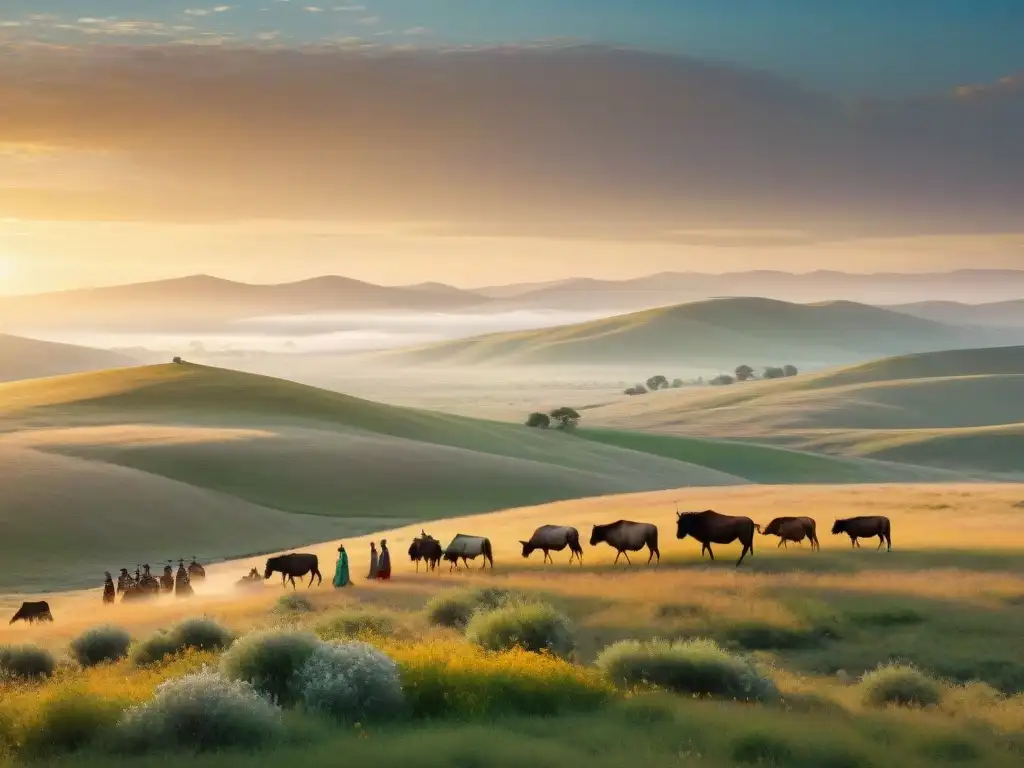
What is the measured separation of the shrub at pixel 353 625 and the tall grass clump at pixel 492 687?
5391 mm

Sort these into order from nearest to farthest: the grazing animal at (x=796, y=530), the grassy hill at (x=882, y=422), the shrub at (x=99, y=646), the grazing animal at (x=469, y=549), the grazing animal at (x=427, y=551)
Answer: the shrub at (x=99, y=646), the grazing animal at (x=796, y=530), the grazing animal at (x=469, y=549), the grazing animal at (x=427, y=551), the grassy hill at (x=882, y=422)

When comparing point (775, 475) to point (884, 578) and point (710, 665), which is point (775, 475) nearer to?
point (884, 578)

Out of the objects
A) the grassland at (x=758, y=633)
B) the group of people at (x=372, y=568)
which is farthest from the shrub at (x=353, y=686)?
the group of people at (x=372, y=568)

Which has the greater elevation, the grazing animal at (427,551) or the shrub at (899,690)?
the grazing animal at (427,551)

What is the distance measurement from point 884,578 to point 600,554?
10325 mm

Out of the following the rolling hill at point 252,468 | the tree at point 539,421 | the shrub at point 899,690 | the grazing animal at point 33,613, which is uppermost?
the tree at point 539,421

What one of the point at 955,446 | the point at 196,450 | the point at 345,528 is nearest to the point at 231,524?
the point at 345,528

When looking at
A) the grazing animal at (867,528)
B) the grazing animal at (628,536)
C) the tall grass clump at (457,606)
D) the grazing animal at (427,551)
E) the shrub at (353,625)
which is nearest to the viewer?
the shrub at (353,625)

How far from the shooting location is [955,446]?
134875 mm

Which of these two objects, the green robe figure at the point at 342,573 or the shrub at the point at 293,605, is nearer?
the shrub at the point at 293,605

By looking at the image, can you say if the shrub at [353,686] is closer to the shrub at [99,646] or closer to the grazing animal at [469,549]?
the shrub at [99,646]

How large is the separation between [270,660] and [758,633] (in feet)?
38.8

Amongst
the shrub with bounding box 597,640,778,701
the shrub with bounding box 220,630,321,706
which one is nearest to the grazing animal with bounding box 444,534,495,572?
the shrub with bounding box 597,640,778,701

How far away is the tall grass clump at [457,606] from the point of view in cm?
2623
